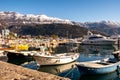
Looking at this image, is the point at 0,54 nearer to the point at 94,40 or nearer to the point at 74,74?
the point at 74,74

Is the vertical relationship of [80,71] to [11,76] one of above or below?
below

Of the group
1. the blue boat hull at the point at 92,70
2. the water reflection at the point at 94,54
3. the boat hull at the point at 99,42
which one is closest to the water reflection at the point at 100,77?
the blue boat hull at the point at 92,70

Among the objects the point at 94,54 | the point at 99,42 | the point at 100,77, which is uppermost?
the point at 100,77

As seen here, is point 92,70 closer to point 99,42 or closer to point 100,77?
point 100,77

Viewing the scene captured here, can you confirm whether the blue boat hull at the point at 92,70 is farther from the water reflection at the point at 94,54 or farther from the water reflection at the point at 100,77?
the water reflection at the point at 94,54

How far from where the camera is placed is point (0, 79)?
14305 mm

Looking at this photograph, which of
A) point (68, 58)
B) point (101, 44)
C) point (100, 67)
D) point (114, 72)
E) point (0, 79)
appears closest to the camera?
point (0, 79)

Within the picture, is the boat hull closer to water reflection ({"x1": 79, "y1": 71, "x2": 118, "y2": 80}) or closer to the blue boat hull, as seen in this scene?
water reflection ({"x1": 79, "y1": 71, "x2": 118, "y2": 80})

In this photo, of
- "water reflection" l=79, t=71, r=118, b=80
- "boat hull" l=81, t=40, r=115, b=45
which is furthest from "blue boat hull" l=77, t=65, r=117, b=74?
"boat hull" l=81, t=40, r=115, b=45

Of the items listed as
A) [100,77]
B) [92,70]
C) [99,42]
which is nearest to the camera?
[92,70]

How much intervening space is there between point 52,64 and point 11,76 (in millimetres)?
24004

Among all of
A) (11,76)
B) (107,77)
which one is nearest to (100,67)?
(107,77)

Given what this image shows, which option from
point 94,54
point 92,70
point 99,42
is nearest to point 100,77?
point 92,70

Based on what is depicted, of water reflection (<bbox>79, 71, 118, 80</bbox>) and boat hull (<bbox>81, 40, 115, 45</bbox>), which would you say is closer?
water reflection (<bbox>79, 71, 118, 80</bbox>)
